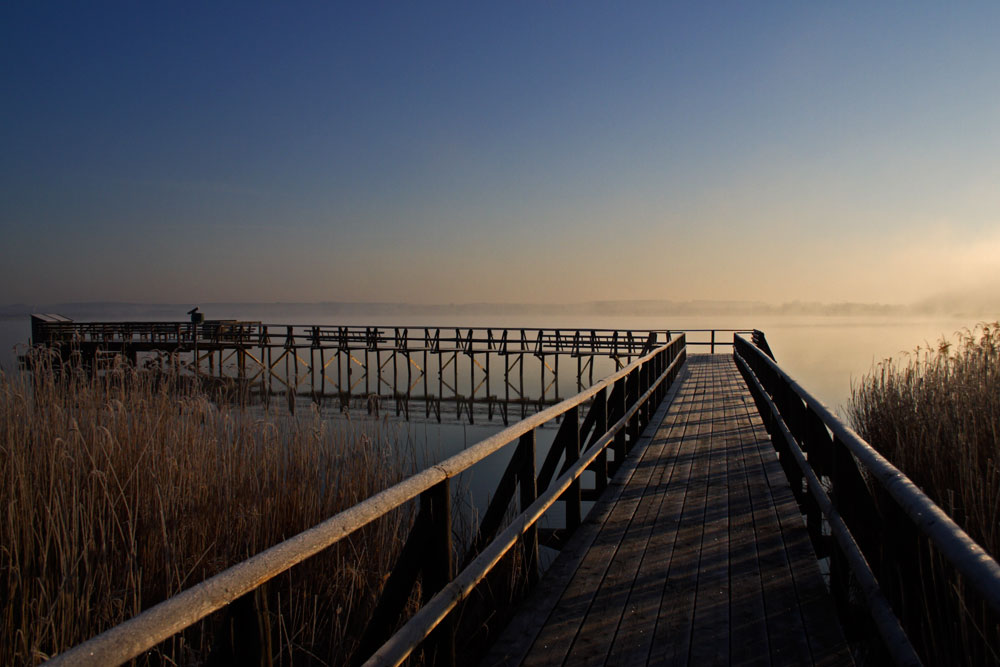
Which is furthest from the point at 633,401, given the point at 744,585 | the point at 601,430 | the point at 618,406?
the point at 744,585

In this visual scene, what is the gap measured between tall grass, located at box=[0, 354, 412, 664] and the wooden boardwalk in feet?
3.82

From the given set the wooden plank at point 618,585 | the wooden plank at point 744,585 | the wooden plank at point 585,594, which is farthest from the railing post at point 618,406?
the wooden plank at point 585,594

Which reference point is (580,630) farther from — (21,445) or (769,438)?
(769,438)

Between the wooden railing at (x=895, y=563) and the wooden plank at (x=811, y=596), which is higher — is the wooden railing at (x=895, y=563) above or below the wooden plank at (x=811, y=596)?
above

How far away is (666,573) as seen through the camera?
3.48m

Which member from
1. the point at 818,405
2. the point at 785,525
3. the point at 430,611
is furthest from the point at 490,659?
the point at 785,525

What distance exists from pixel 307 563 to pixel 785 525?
308cm

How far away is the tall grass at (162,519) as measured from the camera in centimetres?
321

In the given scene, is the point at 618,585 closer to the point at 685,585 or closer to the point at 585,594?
the point at 585,594

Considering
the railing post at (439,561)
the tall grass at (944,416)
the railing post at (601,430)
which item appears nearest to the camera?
the railing post at (439,561)

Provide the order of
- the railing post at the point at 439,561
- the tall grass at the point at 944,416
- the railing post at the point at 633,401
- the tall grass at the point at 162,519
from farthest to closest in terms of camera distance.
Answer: the railing post at the point at 633,401
the tall grass at the point at 944,416
the tall grass at the point at 162,519
the railing post at the point at 439,561

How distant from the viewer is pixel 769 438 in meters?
7.61

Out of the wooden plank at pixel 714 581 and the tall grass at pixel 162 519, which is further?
the tall grass at pixel 162 519

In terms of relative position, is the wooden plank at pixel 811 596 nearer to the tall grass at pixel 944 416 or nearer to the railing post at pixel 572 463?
the tall grass at pixel 944 416
